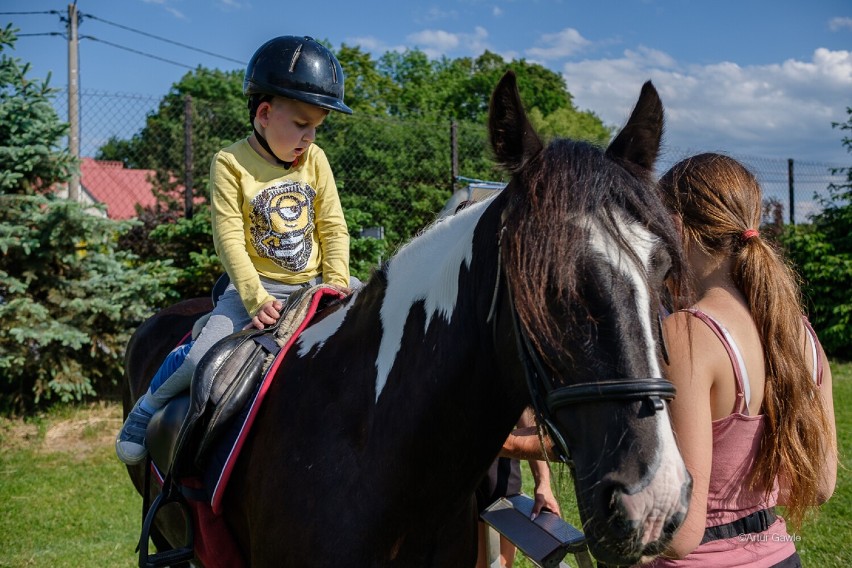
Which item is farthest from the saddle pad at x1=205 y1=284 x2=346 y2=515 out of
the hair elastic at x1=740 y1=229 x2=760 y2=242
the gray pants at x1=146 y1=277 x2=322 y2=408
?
the hair elastic at x1=740 y1=229 x2=760 y2=242

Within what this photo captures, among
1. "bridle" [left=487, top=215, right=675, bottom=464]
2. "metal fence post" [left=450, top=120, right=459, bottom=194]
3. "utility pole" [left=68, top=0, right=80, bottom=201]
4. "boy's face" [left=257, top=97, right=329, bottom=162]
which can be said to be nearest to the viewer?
"bridle" [left=487, top=215, right=675, bottom=464]

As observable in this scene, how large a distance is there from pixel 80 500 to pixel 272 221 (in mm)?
4400

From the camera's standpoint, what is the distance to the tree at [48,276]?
733 centimetres

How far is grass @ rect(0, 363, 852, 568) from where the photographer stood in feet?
15.4

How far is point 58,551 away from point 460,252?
4.54m

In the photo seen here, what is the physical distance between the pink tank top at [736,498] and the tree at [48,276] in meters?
7.04

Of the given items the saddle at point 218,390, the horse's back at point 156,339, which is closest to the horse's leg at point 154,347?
the horse's back at point 156,339

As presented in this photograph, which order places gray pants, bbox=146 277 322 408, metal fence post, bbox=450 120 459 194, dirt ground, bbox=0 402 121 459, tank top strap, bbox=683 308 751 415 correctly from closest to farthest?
1. tank top strap, bbox=683 308 751 415
2. gray pants, bbox=146 277 322 408
3. dirt ground, bbox=0 402 121 459
4. metal fence post, bbox=450 120 459 194

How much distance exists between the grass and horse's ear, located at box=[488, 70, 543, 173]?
1.98 meters

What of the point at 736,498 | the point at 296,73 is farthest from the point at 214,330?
the point at 736,498

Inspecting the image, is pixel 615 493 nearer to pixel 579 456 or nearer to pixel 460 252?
pixel 579 456

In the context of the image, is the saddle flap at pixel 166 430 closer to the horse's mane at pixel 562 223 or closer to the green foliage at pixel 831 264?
the horse's mane at pixel 562 223

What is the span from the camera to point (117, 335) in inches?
309

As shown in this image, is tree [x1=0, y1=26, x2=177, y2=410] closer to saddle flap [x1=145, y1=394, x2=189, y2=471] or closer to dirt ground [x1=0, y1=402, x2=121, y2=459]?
dirt ground [x1=0, y1=402, x2=121, y2=459]
